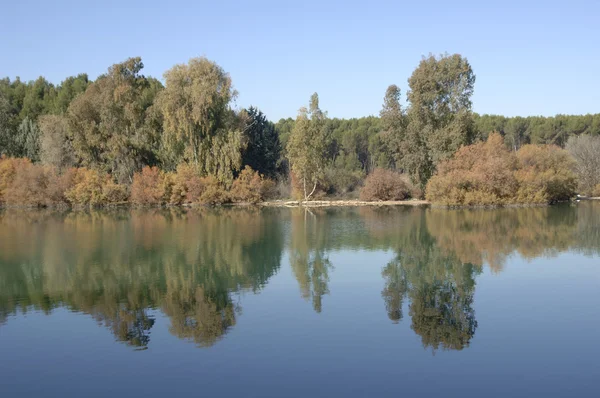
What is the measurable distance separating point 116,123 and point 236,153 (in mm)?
10905

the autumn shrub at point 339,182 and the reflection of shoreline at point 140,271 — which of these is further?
the autumn shrub at point 339,182

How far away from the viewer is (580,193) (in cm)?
5378

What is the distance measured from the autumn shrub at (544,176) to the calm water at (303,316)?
713 inches

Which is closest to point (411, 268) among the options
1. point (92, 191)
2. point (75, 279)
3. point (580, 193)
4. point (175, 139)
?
point (75, 279)

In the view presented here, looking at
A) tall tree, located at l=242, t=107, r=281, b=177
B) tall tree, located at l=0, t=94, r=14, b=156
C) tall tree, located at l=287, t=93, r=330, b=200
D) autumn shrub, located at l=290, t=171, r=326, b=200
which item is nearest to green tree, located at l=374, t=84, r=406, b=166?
tall tree, located at l=287, t=93, r=330, b=200

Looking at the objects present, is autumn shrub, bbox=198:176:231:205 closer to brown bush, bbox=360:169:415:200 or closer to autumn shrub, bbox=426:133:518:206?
brown bush, bbox=360:169:415:200

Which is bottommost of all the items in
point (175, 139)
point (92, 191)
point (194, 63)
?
point (92, 191)

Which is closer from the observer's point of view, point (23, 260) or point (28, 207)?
point (23, 260)

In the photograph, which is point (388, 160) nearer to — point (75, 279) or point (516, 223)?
point (516, 223)

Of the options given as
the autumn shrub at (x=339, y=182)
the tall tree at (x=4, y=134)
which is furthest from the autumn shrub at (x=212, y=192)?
the tall tree at (x=4, y=134)

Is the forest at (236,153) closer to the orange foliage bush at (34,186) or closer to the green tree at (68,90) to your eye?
the orange foliage bush at (34,186)

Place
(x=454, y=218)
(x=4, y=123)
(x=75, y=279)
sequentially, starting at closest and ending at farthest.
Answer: (x=75, y=279)
(x=454, y=218)
(x=4, y=123)

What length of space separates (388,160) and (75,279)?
54.9 metres

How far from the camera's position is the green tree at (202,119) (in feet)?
155
